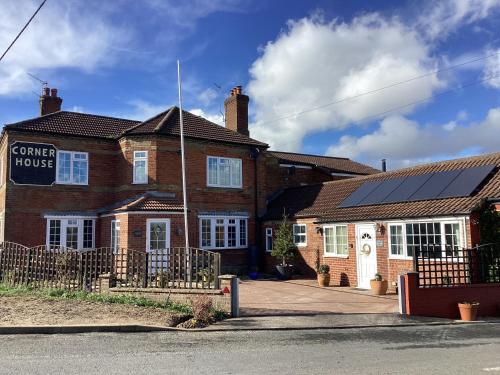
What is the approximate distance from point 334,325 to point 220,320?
9.14 ft

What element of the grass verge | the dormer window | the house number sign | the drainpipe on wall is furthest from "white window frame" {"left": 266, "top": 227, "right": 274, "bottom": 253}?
the grass verge

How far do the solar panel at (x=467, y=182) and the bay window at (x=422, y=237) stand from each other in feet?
4.50

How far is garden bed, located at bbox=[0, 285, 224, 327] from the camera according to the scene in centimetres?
1059

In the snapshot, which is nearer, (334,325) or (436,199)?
(334,325)

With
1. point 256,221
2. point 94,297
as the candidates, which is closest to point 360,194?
point 256,221

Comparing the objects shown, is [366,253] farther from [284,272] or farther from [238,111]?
[238,111]

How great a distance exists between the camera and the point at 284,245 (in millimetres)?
21391

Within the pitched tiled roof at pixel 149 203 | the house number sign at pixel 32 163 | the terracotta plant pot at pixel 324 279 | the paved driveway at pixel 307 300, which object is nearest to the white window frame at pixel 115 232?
the pitched tiled roof at pixel 149 203

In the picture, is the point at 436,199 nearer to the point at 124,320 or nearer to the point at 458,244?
the point at 458,244

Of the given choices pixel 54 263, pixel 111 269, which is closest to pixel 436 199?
pixel 111 269

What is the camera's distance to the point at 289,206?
24.1 metres

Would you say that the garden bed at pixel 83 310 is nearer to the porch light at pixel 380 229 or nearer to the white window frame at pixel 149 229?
the white window frame at pixel 149 229

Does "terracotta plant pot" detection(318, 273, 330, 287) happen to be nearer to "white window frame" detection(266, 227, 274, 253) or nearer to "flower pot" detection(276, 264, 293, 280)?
"flower pot" detection(276, 264, 293, 280)

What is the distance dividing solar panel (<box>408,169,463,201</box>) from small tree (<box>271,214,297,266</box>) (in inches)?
247
